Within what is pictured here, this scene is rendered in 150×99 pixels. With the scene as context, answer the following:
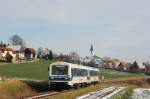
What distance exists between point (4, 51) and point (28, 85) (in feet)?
450

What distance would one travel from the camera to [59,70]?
45.7 meters

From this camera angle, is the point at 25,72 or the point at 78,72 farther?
the point at 25,72

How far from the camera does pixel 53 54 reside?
604 feet

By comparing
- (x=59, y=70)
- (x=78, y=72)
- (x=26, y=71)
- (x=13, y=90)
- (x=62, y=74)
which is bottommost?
(x=13, y=90)

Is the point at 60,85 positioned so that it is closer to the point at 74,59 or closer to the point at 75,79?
the point at 75,79

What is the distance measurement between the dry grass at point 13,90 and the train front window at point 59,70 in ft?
14.1

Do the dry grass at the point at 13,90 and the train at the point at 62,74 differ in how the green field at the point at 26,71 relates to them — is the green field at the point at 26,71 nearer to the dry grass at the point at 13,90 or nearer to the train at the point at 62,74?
the train at the point at 62,74

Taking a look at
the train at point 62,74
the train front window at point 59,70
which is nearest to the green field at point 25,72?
the train at point 62,74

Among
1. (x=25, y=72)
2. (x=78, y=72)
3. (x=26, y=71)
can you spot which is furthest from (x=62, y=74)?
(x=26, y=71)

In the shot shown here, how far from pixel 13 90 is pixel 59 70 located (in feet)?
30.2

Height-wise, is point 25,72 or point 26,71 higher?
point 26,71

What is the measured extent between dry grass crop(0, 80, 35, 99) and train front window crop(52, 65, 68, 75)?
431cm

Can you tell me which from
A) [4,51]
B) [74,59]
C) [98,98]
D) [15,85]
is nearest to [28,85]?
[15,85]

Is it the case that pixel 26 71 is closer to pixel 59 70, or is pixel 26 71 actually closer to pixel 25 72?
pixel 25 72
